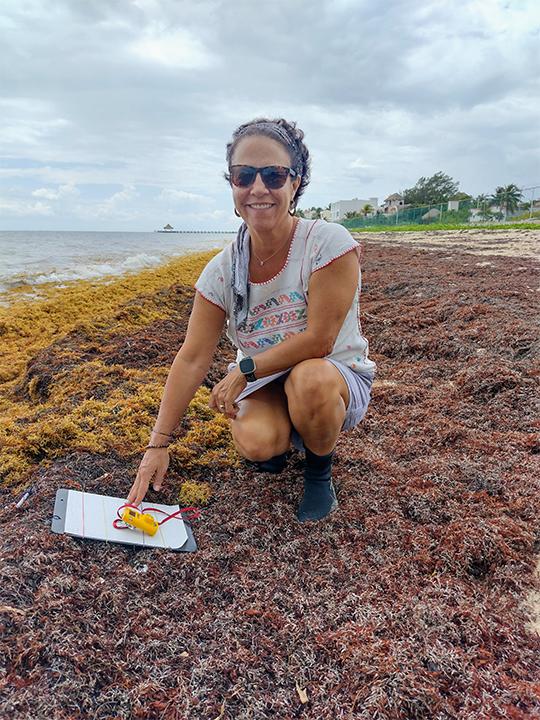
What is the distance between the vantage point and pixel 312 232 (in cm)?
195

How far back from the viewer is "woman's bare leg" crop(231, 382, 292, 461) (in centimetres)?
204

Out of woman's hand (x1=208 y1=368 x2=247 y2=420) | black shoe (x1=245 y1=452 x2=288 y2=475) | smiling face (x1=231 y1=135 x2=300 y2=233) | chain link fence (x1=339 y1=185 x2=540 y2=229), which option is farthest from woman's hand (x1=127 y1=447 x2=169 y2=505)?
chain link fence (x1=339 y1=185 x2=540 y2=229)

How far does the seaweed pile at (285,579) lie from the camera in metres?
1.21

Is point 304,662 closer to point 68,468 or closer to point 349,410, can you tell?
point 349,410

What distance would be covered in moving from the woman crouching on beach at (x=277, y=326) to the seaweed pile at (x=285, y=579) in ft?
0.87

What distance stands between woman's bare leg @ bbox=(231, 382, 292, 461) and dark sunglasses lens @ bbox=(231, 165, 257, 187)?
2.75ft

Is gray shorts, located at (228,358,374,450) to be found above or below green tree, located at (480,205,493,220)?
above

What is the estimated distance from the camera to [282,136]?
6.06 ft

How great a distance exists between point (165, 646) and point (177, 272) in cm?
1407

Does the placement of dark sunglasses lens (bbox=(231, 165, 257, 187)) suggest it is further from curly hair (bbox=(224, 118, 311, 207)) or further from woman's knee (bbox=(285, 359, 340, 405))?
woman's knee (bbox=(285, 359, 340, 405))

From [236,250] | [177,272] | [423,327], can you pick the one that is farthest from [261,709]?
[177,272]

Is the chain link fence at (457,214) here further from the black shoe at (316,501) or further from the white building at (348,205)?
the white building at (348,205)

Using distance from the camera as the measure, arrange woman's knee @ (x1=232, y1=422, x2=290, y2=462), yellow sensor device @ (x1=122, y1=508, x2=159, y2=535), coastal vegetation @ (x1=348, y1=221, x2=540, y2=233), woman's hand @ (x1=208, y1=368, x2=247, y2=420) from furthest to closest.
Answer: coastal vegetation @ (x1=348, y1=221, x2=540, y2=233), woman's knee @ (x1=232, y1=422, x2=290, y2=462), woman's hand @ (x1=208, y1=368, x2=247, y2=420), yellow sensor device @ (x1=122, y1=508, x2=159, y2=535)

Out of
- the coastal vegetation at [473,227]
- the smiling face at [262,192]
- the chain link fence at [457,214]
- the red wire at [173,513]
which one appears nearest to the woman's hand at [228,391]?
the red wire at [173,513]
